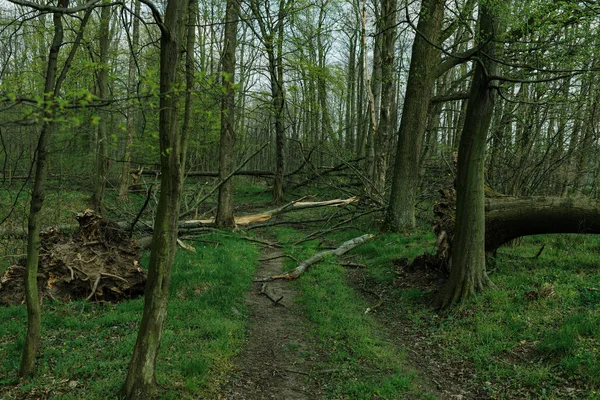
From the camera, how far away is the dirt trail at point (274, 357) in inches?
189

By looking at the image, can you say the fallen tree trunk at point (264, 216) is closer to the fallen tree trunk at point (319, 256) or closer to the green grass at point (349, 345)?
the fallen tree trunk at point (319, 256)

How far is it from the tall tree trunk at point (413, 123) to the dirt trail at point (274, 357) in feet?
17.0

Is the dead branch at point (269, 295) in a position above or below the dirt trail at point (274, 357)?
above

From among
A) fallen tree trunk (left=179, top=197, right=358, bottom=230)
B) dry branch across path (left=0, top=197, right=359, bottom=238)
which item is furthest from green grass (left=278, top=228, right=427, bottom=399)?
fallen tree trunk (left=179, top=197, right=358, bottom=230)

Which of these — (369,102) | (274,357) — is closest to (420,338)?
(274,357)

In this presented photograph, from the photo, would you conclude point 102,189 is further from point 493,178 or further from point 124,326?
point 493,178

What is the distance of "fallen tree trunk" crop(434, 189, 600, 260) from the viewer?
723cm

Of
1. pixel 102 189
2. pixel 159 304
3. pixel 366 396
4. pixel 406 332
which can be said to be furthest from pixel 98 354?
pixel 102 189

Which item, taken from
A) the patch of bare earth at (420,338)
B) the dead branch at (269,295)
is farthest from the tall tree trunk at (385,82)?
the dead branch at (269,295)

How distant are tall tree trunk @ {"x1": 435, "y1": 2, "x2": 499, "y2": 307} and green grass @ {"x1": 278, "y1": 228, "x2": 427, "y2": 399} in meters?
1.53

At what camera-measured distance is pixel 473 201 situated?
6785 millimetres

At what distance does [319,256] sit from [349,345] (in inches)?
176

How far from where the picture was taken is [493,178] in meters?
12.9

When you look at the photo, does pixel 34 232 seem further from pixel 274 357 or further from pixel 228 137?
pixel 228 137
